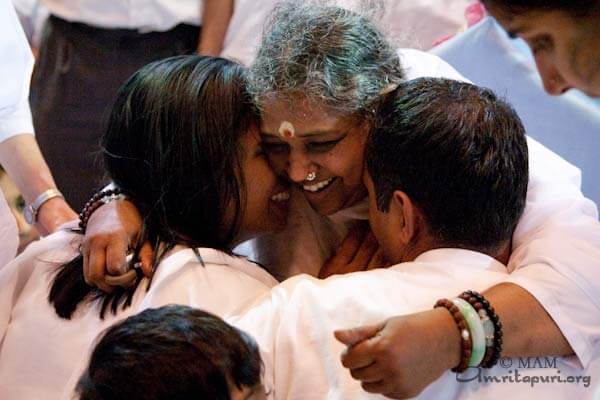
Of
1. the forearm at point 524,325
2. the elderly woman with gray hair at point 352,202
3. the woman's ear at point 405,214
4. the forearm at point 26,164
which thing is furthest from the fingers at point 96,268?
the forearm at point 26,164

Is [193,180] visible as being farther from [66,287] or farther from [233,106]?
[66,287]

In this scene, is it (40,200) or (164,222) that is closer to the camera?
(164,222)

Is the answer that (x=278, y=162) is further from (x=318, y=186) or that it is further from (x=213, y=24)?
(x=213, y=24)

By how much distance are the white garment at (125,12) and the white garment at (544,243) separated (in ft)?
2.83

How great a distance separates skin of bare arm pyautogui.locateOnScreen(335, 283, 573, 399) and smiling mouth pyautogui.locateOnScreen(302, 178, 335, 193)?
1.17 feet

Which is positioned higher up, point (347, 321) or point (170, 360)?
point (170, 360)

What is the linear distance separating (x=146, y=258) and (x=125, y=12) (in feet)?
3.65

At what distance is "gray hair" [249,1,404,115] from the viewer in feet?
4.74

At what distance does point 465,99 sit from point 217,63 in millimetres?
403

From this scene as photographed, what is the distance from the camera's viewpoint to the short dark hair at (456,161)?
1.37 meters

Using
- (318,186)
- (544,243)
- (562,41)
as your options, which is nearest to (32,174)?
(318,186)

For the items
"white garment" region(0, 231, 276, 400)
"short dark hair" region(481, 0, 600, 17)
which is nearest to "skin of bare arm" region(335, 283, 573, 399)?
"white garment" region(0, 231, 276, 400)

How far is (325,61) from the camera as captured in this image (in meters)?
1.44

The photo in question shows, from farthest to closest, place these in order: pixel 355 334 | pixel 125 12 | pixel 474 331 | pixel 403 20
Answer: pixel 403 20 → pixel 125 12 → pixel 474 331 → pixel 355 334
